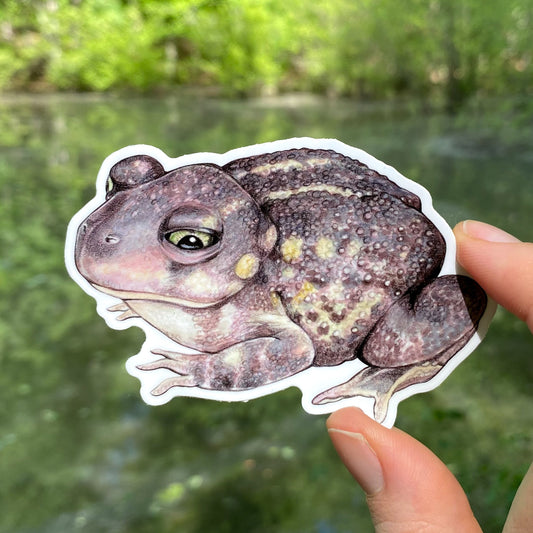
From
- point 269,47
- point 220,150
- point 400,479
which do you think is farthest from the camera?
point 269,47

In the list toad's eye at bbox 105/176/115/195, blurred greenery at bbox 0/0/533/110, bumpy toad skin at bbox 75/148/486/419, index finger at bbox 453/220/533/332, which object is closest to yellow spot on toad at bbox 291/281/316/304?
bumpy toad skin at bbox 75/148/486/419

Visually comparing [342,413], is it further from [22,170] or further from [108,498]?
[22,170]

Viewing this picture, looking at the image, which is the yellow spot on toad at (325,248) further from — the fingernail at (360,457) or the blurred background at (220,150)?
the blurred background at (220,150)

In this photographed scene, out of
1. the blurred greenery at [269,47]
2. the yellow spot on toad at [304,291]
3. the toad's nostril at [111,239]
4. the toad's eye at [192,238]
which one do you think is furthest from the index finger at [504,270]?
the blurred greenery at [269,47]

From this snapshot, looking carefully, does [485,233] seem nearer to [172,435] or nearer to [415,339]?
[415,339]

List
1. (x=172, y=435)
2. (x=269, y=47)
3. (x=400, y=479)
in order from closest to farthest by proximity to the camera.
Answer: (x=400, y=479), (x=172, y=435), (x=269, y=47)

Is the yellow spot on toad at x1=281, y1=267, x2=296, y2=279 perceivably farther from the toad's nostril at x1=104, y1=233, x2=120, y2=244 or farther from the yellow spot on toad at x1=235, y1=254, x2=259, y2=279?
the toad's nostril at x1=104, y1=233, x2=120, y2=244

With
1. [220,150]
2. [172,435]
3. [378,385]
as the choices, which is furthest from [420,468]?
[220,150]
